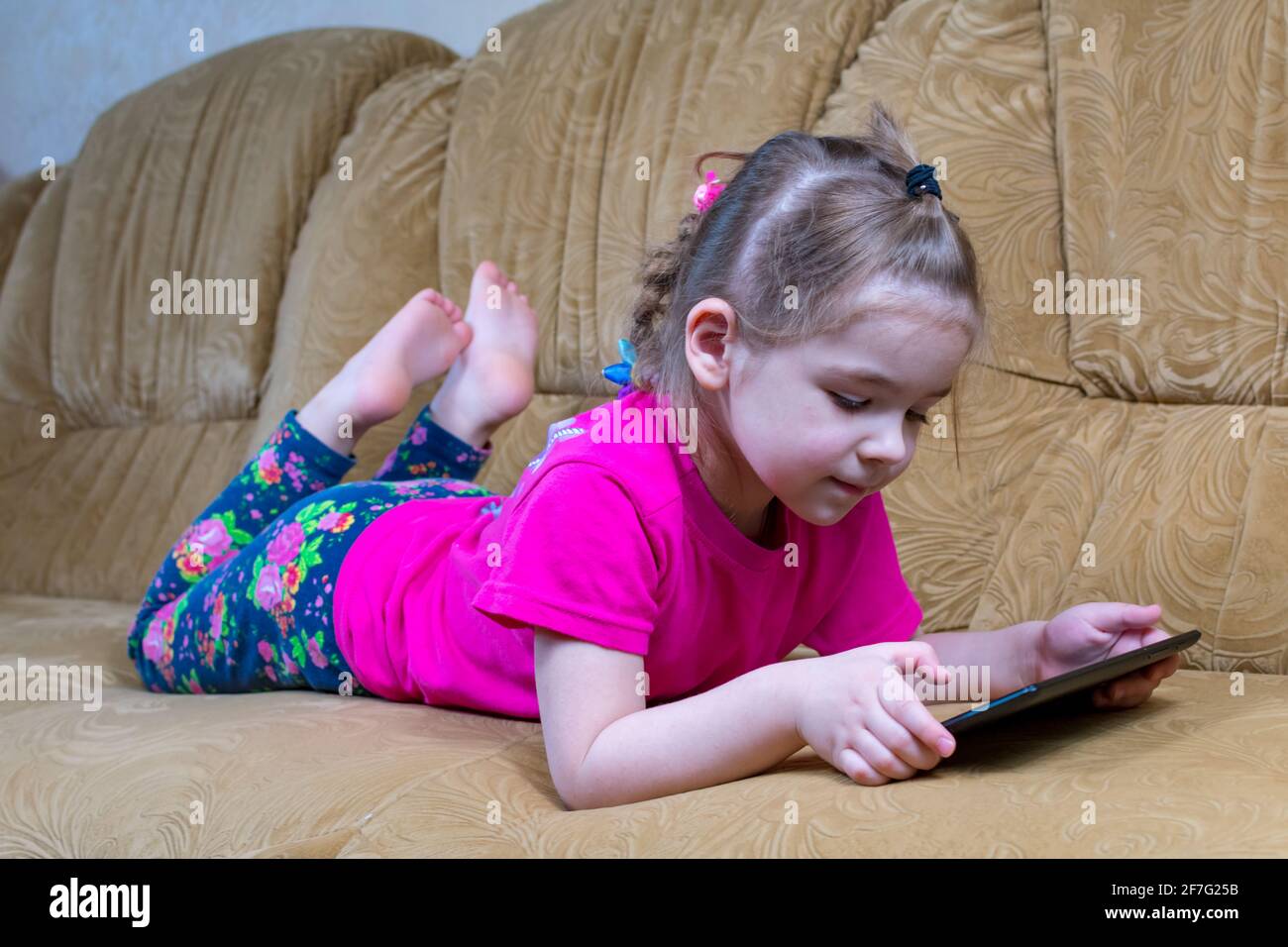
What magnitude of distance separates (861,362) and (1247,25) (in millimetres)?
666

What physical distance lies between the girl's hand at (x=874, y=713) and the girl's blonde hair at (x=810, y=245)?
23cm

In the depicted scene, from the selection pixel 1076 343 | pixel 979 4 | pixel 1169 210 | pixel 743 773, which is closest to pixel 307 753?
pixel 743 773

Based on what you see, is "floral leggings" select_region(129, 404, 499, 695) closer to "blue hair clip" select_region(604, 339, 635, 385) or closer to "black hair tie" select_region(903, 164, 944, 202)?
"blue hair clip" select_region(604, 339, 635, 385)

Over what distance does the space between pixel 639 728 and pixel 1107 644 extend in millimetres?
365

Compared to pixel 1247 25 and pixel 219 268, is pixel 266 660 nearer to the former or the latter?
pixel 219 268

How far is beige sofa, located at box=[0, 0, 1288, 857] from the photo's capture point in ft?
2.77

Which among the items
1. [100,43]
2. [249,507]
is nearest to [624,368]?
[249,507]

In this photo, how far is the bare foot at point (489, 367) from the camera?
1.49 meters

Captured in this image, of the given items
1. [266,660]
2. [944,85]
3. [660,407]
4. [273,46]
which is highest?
[273,46]

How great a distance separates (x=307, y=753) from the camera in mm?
998

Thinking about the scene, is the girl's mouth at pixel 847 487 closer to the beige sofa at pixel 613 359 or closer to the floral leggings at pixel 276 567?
the beige sofa at pixel 613 359

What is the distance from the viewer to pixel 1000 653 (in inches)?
41.8

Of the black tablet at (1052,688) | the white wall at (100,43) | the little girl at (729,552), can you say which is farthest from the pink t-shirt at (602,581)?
the white wall at (100,43)

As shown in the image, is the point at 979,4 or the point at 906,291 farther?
the point at 979,4
